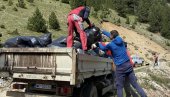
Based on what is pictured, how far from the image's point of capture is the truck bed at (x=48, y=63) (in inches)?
328

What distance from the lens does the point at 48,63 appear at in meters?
8.69

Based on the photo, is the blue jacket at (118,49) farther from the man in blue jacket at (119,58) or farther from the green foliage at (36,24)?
the green foliage at (36,24)

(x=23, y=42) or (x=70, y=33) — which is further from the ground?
(x=70, y=33)

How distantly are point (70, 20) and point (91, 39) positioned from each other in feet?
3.07

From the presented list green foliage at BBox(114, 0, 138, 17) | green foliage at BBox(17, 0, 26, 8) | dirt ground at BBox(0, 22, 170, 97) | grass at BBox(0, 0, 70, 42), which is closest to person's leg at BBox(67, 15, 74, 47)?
grass at BBox(0, 0, 70, 42)

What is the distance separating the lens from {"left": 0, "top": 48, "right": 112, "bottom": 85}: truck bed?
8.33 meters

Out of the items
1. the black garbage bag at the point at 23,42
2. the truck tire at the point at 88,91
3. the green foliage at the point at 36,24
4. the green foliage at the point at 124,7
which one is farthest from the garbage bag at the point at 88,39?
the green foliage at the point at 124,7

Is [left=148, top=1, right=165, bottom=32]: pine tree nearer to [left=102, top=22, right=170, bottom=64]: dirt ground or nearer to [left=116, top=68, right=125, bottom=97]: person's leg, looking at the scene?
[left=102, top=22, right=170, bottom=64]: dirt ground

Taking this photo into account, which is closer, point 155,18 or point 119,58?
point 119,58

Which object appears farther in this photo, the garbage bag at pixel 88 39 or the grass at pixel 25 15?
the grass at pixel 25 15

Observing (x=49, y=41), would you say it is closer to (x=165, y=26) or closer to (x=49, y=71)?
(x=49, y=71)

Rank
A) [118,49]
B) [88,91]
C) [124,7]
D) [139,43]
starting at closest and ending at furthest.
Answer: [88,91] → [118,49] → [139,43] → [124,7]

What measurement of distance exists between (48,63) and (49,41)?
6.64 feet

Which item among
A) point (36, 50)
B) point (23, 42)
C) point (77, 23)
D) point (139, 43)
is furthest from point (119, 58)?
point (139, 43)
